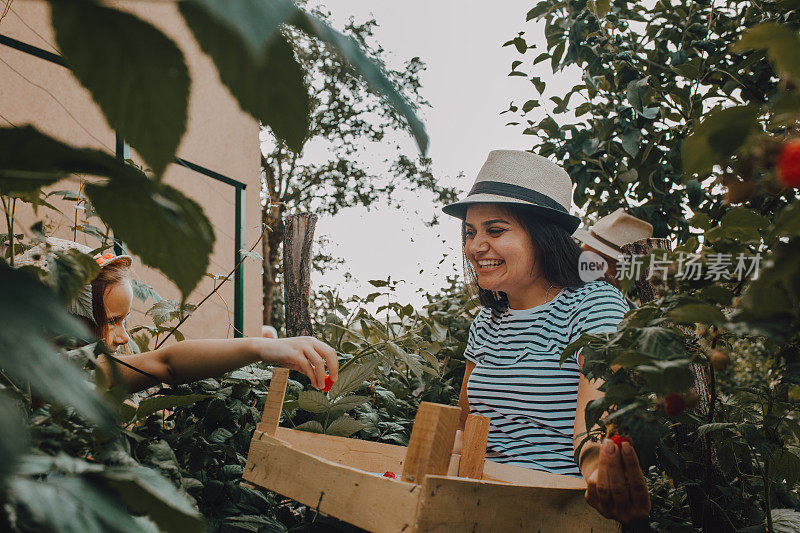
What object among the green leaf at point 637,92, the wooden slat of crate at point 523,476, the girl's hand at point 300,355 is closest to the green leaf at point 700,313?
the wooden slat of crate at point 523,476

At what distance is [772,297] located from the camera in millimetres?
397

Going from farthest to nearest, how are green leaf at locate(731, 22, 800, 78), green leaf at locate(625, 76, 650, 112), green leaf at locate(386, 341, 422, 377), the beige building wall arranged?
the beige building wall < green leaf at locate(625, 76, 650, 112) < green leaf at locate(386, 341, 422, 377) < green leaf at locate(731, 22, 800, 78)

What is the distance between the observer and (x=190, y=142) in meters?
4.83

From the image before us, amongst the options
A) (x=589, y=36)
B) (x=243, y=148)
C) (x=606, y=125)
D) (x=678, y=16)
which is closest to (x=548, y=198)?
(x=606, y=125)

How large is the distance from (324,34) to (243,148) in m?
5.49

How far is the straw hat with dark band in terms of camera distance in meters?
2.29

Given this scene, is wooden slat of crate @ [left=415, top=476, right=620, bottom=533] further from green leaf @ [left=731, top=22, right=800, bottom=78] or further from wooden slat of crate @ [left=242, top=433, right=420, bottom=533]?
green leaf @ [left=731, top=22, right=800, bottom=78]

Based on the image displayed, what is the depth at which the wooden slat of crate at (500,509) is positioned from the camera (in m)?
0.94

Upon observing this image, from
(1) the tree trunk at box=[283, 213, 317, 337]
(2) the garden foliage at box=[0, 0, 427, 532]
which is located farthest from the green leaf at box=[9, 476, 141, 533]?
(1) the tree trunk at box=[283, 213, 317, 337]

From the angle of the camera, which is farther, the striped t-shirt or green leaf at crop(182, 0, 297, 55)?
the striped t-shirt

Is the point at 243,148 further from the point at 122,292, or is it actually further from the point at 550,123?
the point at 122,292

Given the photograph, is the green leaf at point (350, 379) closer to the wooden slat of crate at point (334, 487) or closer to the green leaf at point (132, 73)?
the wooden slat of crate at point (334, 487)

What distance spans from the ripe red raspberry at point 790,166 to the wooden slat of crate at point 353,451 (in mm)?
1368

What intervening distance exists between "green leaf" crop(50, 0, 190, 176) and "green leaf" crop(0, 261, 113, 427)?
0.10 metres
